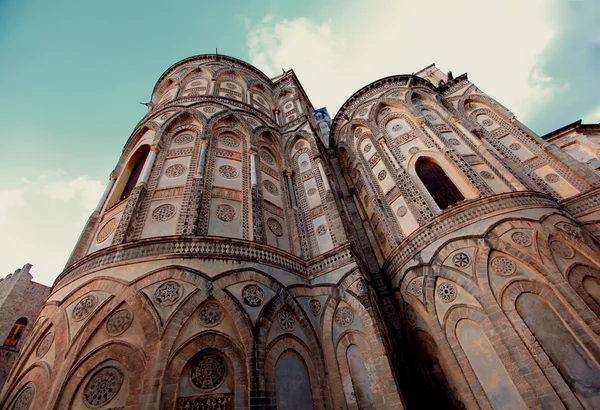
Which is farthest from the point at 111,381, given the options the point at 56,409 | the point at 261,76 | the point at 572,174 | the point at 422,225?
the point at 261,76

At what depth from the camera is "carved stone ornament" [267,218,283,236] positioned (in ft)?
31.3

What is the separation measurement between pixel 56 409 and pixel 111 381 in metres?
0.89

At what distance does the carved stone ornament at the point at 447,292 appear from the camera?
7.78 metres

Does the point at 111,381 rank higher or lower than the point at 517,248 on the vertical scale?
lower

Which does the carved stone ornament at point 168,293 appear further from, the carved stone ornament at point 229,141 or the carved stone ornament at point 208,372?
the carved stone ornament at point 229,141

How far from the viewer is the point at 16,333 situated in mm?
15195

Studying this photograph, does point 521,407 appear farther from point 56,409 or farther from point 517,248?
point 56,409

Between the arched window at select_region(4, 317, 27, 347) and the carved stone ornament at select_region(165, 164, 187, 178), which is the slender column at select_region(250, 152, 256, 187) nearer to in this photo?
the carved stone ornament at select_region(165, 164, 187, 178)

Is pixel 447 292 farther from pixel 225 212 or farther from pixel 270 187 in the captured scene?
pixel 270 187

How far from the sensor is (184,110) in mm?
12086

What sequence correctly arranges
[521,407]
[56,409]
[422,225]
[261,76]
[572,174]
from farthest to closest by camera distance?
[261,76]
[572,174]
[422,225]
[521,407]
[56,409]

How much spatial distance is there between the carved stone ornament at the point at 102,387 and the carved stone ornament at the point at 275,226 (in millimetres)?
5110

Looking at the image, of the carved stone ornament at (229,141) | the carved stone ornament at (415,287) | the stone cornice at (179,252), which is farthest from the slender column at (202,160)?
the carved stone ornament at (415,287)

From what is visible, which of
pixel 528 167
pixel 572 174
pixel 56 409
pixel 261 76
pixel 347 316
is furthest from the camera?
pixel 261 76
